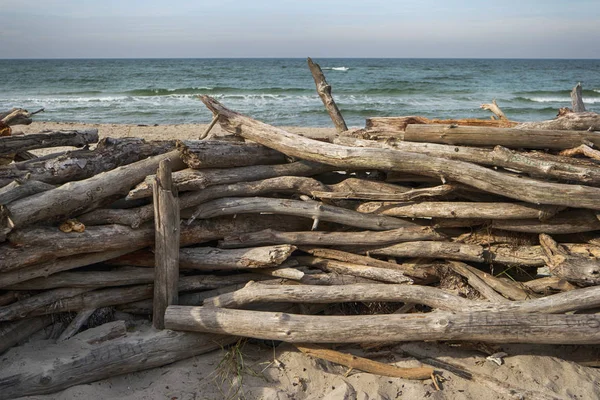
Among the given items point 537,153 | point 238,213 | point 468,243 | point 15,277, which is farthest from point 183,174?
point 537,153

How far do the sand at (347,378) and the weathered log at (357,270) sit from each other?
55cm

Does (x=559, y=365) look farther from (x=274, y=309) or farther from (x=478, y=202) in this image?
(x=274, y=309)

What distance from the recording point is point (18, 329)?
163 inches

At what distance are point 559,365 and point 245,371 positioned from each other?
2396mm

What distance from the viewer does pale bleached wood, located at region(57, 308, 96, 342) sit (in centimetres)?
421

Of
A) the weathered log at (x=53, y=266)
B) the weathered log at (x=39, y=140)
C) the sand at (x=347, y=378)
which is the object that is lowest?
the sand at (x=347, y=378)

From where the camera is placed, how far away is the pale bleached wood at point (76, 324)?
421cm

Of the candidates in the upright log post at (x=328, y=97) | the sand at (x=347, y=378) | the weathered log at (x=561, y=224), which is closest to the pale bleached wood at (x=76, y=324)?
the sand at (x=347, y=378)

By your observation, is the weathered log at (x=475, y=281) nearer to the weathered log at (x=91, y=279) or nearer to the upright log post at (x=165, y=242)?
the upright log post at (x=165, y=242)

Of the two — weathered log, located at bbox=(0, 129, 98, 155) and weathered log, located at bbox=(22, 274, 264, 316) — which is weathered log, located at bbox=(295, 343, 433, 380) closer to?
weathered log, located at bbox=(22, 274, 264, 316)

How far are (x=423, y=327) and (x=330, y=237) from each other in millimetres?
1105

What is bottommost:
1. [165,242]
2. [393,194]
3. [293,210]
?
[165,242]

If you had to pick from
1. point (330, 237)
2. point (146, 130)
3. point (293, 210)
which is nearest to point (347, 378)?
point (330, 237)

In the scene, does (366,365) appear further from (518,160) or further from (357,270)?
(518,160)
